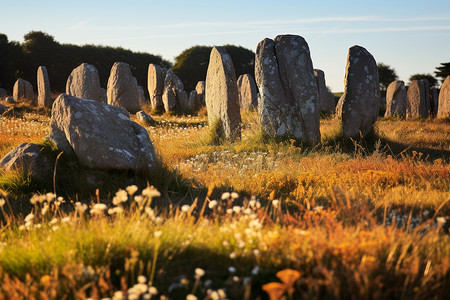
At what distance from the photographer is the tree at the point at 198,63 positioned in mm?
36344

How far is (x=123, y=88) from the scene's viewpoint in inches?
744

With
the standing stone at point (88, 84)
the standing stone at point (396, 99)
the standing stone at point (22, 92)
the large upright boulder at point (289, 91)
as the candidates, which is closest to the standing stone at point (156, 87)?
the standing stone at point (88, 84)

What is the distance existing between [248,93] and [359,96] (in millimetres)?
8760

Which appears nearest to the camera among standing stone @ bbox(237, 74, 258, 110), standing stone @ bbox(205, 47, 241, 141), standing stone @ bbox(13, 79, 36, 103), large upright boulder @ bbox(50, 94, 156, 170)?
large upright boulder @ bbox(50, 94, 156, 170)

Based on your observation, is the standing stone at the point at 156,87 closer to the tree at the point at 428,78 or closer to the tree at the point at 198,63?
the tree at the point at 198,63

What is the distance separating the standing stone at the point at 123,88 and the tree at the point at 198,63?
55.9 ft

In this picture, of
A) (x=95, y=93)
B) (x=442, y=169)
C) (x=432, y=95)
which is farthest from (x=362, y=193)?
(x=432, y=95)

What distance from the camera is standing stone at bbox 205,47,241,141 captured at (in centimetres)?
1091

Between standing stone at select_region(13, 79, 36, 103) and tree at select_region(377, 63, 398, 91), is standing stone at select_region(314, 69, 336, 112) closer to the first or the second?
tree at select_region(377, 63, 398, 91)

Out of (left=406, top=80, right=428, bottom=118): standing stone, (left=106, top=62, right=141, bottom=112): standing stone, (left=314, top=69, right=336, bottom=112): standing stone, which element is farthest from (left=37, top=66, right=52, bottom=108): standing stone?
(left=406, top=80, right=428, bottom=118): standing stone

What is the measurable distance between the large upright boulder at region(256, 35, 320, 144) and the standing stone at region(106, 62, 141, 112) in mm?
9927

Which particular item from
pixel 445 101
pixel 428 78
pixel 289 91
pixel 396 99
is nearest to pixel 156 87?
pixel 396 99

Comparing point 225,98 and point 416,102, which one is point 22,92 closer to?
point 225,98

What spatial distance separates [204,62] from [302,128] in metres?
28.3
